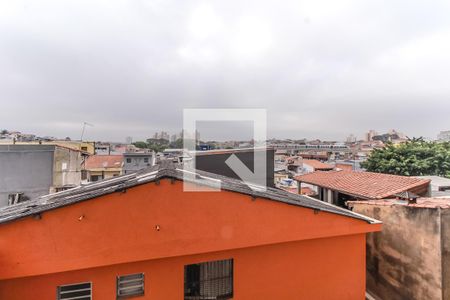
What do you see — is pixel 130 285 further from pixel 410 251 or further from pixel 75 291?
pixel 410 251

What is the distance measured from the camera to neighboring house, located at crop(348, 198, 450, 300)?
573 cm

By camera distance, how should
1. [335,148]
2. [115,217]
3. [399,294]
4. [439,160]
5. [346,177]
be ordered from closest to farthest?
1. [115,217]
2. [399,294]
3. [346,177]
4. [439,160]
5. [335,148]

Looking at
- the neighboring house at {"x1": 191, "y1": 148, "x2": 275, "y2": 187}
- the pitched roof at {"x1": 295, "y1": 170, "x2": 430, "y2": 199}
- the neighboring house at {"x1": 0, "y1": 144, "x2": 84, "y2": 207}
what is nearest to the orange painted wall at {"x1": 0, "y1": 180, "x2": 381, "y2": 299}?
the pitched roof at {"x1": 295, "y1": 170, "x2": 430, "y2": 199}

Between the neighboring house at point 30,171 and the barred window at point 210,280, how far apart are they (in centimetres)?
1462

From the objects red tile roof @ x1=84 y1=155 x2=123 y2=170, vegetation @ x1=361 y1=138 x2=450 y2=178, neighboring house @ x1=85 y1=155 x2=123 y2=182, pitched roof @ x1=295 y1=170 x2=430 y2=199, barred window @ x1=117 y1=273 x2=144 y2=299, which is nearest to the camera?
barred window @ x1=117 y1=273 x2=144 y2=299

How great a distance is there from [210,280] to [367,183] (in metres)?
7.92

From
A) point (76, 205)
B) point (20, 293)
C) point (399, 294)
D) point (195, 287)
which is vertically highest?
point (76, 205)

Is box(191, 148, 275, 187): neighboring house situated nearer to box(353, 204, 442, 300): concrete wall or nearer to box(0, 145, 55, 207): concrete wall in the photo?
box(353, 204, 442, 300): concrete wall

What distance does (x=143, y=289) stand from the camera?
5.13 m

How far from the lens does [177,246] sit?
5.09 m

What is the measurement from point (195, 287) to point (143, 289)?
45.6 inches

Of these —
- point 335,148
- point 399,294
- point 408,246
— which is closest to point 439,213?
point 408,246

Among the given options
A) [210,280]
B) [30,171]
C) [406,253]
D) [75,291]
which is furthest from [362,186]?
[30,171]

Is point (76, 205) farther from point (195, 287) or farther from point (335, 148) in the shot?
point (335, 148)
